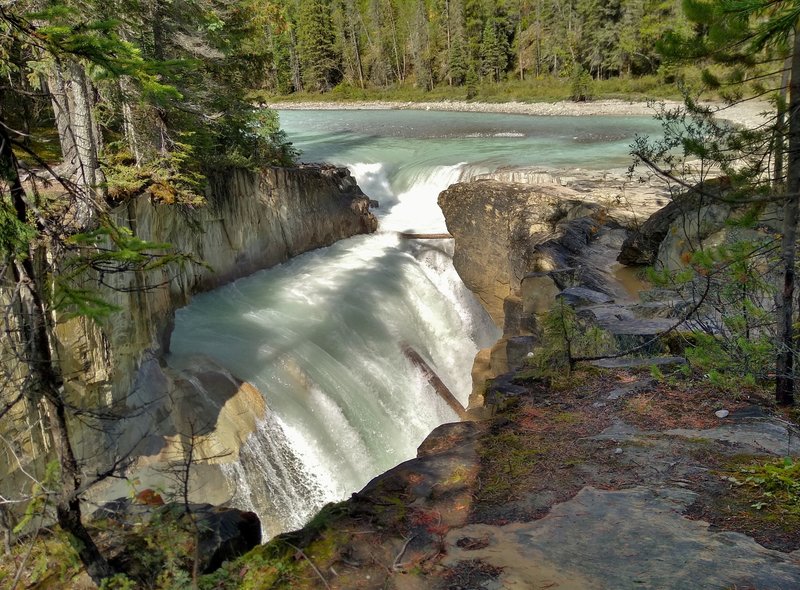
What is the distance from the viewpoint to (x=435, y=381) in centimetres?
1272

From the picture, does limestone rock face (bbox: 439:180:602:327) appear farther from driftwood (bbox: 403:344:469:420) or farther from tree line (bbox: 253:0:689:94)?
tree line (bbox: 253:0:689:94)

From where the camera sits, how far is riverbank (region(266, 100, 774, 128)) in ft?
112

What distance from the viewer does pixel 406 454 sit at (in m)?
10.7

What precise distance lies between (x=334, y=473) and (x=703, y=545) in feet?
21.1

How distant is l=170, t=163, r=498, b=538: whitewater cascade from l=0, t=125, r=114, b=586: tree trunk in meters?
4.65

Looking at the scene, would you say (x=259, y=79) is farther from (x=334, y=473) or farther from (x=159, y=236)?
(x=334, y=473)

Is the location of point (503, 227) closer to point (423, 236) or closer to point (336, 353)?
point (423, 236)

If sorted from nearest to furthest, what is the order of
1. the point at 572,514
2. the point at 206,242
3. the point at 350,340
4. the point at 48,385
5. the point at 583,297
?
the point at 48,385, the point at 572,514, the point at 583,297, the point at 350,340, the point at 206,242

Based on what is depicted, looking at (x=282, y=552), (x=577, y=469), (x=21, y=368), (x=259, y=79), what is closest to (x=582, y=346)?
(x=577, y=469)

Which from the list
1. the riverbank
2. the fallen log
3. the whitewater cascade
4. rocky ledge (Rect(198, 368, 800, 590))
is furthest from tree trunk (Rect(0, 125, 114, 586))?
the riverbank

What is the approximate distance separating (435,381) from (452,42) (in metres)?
58.6

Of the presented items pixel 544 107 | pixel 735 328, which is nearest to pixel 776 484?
pixel 735 328

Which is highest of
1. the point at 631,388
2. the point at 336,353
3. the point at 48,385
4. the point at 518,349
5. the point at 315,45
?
the point at 315,45

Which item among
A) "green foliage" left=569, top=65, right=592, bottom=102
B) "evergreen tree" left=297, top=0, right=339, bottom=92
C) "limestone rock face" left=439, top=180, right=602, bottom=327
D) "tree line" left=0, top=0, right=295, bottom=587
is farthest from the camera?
"evergreen tree" left=297, top=0, right=339, bottom=92
